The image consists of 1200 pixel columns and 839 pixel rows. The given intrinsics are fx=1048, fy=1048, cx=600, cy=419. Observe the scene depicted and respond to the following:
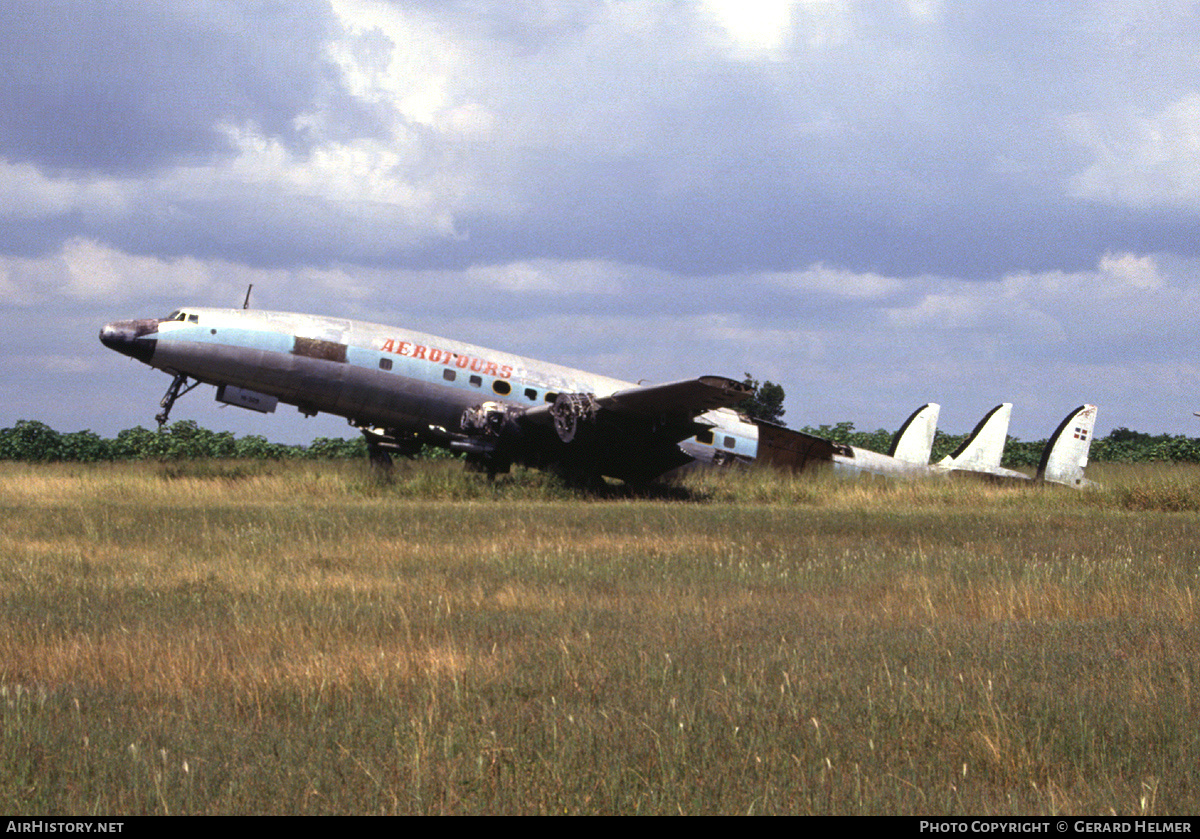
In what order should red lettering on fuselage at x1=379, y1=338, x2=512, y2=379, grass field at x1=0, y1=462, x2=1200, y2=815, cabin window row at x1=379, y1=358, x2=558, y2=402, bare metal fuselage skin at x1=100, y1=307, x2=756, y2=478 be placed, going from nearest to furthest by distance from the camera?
grass field at x1=0, y1=462, x2=1200, y2=815 → bare metal fuselage skin at x1=100, y1=307, x2=756, y2=478 → cabin window row at x1=379, y1=358, x2=558, y2=402 → red lettering on fuselage at x1=379, y1=338, x2=512, y2=379

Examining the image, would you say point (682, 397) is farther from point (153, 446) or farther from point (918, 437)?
point (153, 446)

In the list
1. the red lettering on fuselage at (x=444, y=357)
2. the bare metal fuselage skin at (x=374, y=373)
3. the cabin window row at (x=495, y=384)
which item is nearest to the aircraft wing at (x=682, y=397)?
the bare metal fuselage skin at (x=374, y=373)

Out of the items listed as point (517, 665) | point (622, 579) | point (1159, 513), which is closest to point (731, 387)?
point (1159, 513)

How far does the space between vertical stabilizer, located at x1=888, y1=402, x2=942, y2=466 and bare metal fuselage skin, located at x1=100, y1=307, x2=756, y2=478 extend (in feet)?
31.1

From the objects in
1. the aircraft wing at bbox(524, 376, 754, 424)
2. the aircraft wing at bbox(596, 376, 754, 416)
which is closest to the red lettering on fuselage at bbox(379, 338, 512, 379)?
the aircraft wing at bbox(524, 376, 754, 424)

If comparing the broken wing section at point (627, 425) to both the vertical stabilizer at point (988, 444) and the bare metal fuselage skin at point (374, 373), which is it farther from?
the vertical stabilizer at point (988, 444)

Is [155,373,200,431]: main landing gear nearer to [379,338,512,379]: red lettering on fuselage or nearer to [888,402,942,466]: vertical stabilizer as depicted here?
[379,338,512,379]: red lettering on fuselage

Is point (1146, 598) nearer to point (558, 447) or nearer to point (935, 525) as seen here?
point (935, 525)

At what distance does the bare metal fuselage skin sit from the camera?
83.2ft

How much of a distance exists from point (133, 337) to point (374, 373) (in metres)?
5.75

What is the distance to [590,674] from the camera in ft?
25.5

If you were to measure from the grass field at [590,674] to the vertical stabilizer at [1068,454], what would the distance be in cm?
1633

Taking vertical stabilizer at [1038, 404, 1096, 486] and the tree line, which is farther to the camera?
the tree line

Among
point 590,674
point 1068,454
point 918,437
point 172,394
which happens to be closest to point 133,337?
point 172,394
